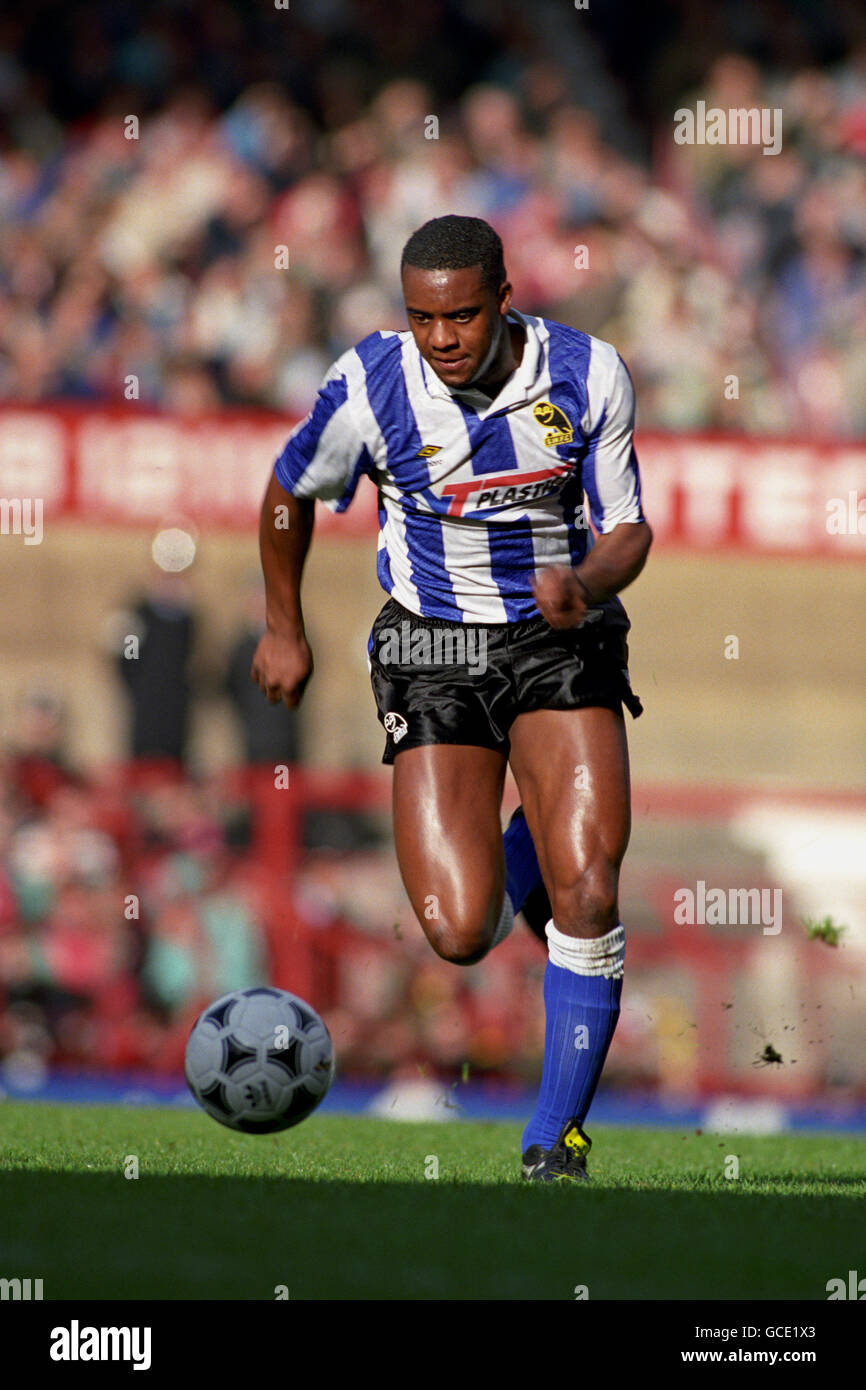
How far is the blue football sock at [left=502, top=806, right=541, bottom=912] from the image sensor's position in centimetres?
601

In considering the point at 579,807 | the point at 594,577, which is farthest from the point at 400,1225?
the point at 594,577

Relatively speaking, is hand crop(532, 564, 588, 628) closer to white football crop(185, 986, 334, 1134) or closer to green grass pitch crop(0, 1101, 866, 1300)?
green grass pitch crop(0, 1101, 866, 1300)

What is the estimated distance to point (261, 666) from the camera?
18.5 ft

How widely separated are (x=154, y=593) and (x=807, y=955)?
4740mm

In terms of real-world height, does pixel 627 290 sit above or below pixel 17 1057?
above

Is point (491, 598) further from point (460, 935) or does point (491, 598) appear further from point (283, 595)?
point (460, 935)

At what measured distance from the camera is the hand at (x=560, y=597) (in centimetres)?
499

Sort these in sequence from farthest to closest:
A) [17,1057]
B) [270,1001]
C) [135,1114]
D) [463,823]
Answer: [17,1057] → [135,1114] → [270,1001] → [463,823]

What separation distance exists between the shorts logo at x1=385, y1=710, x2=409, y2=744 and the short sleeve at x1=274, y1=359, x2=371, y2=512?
633 millimetres

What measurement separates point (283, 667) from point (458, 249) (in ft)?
4.16

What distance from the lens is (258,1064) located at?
222 inches

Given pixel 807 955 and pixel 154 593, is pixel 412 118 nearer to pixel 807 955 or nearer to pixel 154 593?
pixel 154 593

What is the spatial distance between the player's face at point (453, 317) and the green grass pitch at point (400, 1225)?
7.13ft
